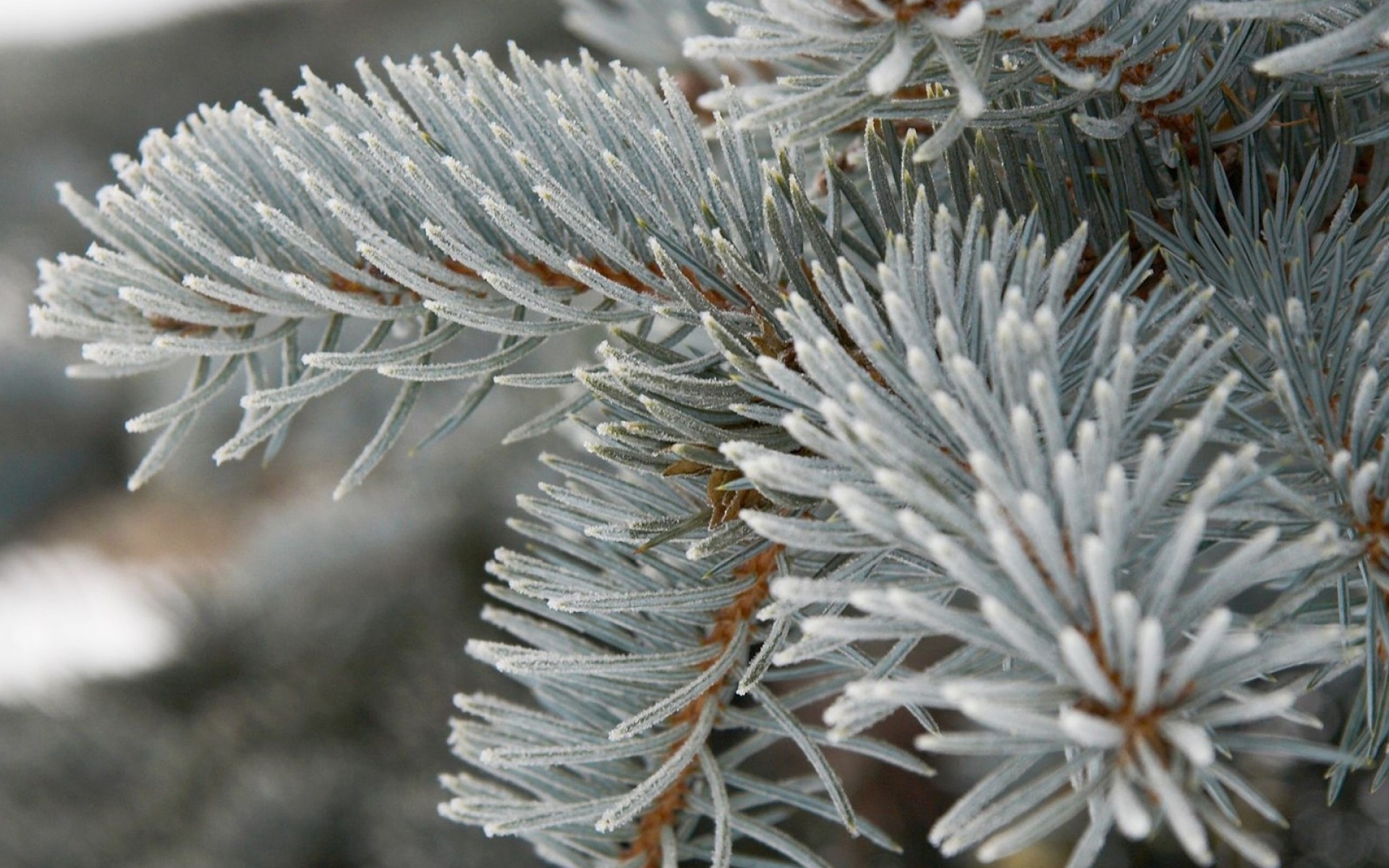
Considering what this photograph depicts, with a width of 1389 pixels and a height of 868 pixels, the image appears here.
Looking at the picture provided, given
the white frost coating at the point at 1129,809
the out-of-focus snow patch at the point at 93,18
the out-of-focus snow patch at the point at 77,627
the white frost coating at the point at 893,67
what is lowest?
the white frost coating at the point at 1129,809

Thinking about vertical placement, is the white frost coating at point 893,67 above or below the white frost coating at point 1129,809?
above

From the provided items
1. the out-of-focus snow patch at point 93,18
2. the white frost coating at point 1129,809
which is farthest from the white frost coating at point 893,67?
the out-of-focus snow patch at point 93,18

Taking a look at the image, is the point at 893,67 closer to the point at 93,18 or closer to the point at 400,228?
the point at 400,228

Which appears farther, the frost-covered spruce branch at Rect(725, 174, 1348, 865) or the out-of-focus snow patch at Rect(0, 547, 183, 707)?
the out-of-focus snow patch at Rect(0, 547, 183, 707)

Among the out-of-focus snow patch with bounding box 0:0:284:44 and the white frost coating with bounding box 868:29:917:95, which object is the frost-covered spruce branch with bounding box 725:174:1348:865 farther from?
the out-of-focus snow patch with bounding box 0:0:284:44

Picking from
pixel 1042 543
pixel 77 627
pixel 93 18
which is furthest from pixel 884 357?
pixel 93 18

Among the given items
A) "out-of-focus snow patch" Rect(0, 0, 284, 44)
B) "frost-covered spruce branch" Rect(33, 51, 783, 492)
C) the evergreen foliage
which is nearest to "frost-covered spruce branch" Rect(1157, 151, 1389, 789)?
the evergreen foliage

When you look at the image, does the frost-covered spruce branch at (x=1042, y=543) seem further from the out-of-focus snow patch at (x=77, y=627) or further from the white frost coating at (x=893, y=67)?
the out-of-focus snow patch at (x=77, y=627)
